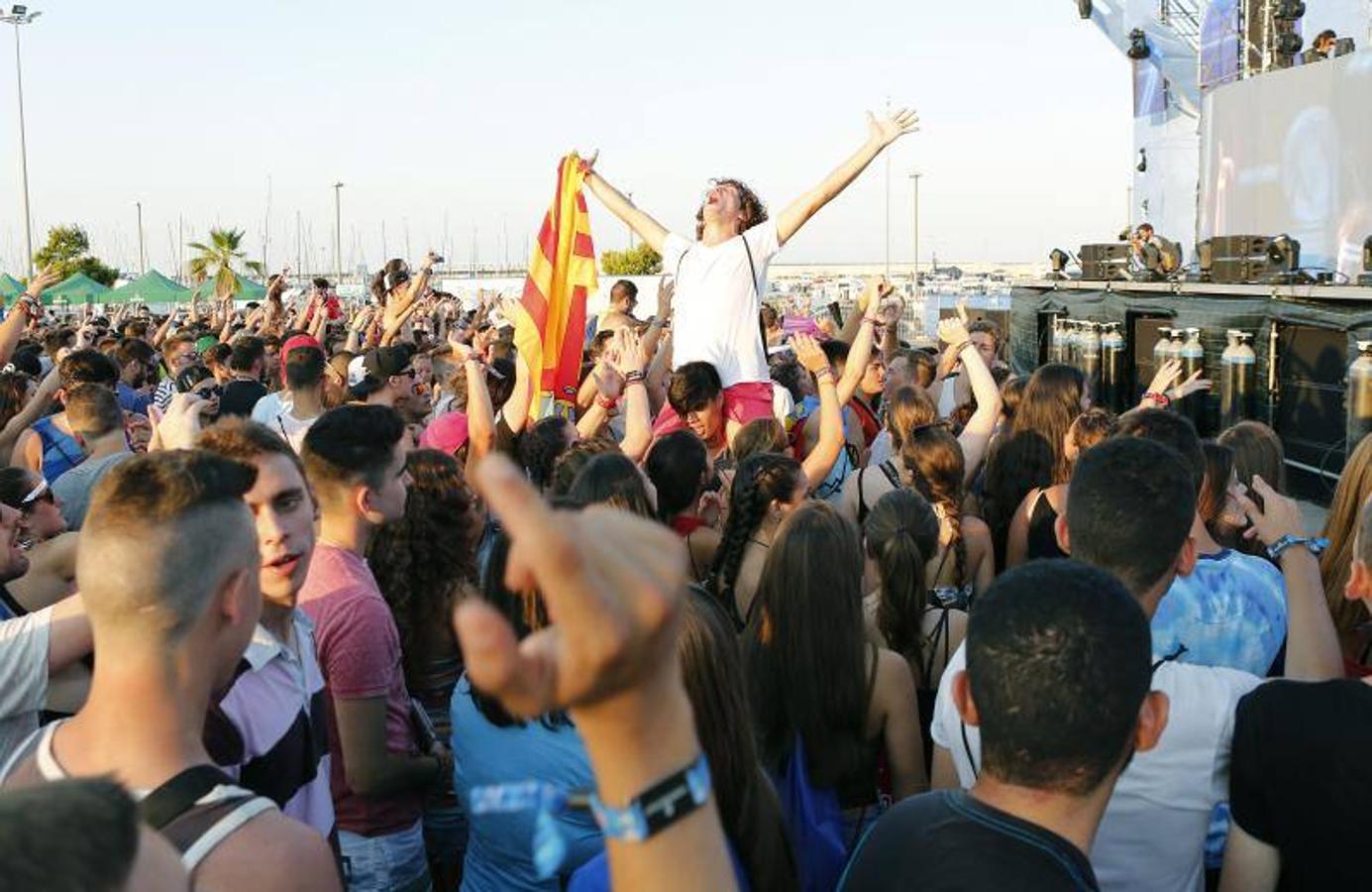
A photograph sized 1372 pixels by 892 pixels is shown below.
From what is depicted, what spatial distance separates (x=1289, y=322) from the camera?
8.94 m

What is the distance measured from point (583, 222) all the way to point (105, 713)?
5915 mm

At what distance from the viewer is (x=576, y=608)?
1009 mm

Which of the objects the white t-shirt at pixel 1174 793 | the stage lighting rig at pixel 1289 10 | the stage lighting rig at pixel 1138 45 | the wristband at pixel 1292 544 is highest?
the stage lighting rig at pixel 1138 45

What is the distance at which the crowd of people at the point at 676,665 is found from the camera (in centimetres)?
122

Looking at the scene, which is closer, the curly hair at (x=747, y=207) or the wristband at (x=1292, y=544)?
the wristband at (x=1292, y=544)

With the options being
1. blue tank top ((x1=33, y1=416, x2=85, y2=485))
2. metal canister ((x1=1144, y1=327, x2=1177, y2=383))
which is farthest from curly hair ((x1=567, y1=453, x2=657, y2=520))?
metal canister ((x1=1144, y1=327, x2=1177, y2=383))

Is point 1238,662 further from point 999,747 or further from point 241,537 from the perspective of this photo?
point 241,537

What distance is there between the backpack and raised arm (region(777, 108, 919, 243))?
12.1ft

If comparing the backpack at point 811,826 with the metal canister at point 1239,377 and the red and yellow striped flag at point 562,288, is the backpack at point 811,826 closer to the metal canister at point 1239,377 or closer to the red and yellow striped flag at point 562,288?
the red and yellow striped flag at point 562,288

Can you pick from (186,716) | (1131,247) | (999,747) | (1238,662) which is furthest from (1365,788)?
(1131,247)

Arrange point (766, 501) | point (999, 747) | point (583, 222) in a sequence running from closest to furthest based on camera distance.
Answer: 1. point (999, 747)
2. point (766, 501)
3. point (583, 222)

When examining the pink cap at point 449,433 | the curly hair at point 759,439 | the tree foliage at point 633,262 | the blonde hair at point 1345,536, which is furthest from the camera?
the tree foliage at point 633,262

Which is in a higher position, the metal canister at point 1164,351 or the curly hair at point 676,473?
the metal canister at point 1164,351

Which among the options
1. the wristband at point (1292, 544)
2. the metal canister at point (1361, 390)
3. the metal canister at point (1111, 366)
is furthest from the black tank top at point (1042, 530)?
the metal canister at point (1111, 366)
